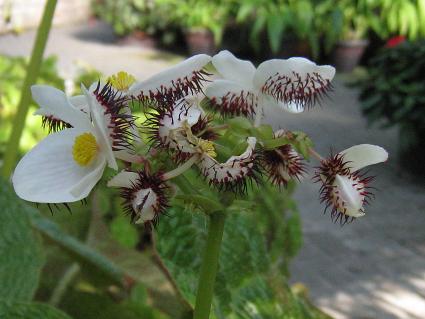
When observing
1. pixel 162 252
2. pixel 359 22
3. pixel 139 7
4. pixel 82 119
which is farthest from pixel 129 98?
pixel 139 7

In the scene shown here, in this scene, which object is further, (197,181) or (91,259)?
(91,259)

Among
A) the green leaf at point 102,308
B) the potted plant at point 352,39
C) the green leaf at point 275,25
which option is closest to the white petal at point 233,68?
the green leaf at point 102,308

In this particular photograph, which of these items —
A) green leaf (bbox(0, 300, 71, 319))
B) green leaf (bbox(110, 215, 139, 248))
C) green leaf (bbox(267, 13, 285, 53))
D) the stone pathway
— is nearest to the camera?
green leaf (bbox(0, 300, 71, 319))

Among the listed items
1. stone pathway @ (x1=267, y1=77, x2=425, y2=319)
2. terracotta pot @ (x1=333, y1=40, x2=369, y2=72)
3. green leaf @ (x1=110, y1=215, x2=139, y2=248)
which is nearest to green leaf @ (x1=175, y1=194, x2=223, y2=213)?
green leaf @ (x1=110, y1=215, x2=139, y2=248)

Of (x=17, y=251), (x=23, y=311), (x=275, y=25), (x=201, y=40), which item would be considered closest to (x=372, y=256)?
(x=17, y=251)

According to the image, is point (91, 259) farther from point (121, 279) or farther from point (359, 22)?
point (359, 22)

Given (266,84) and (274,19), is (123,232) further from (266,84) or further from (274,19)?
(274,19)

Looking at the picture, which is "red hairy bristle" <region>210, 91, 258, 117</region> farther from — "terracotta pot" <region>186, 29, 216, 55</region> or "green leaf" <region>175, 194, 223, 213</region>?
"terracotta pot" <region>186, 29, 216, 55</region>
